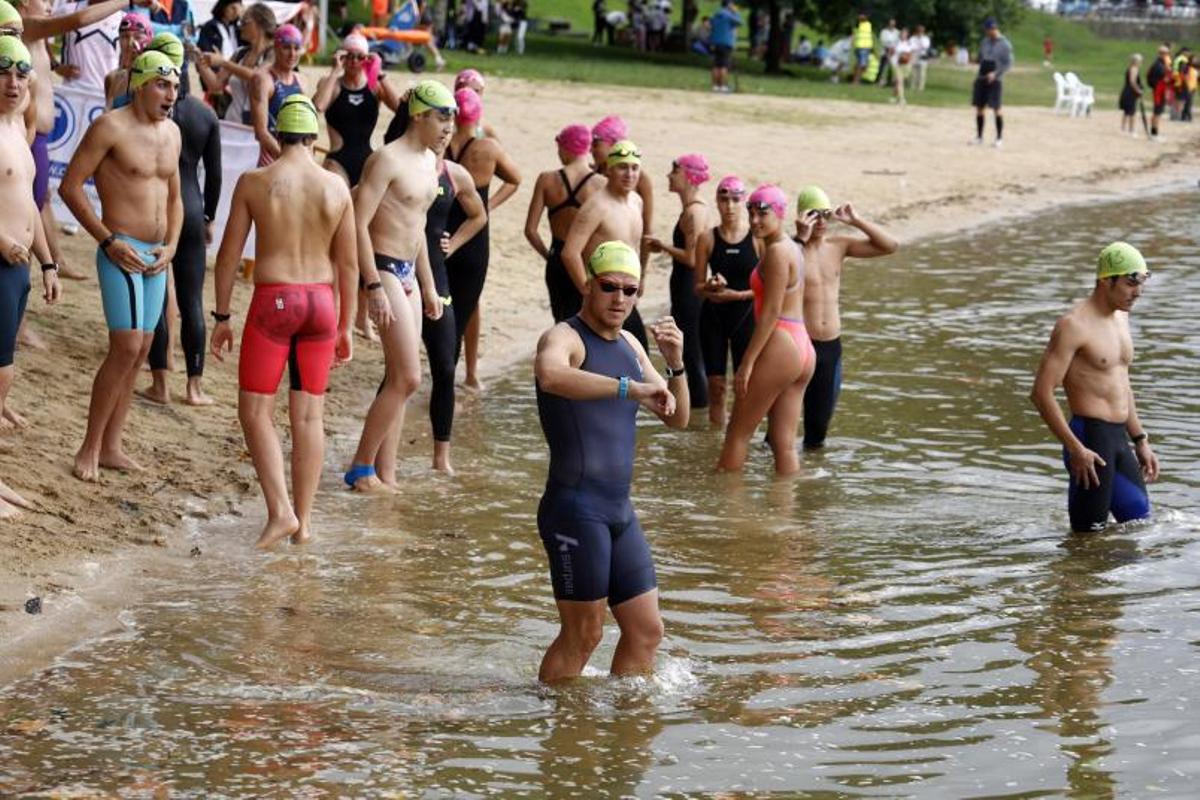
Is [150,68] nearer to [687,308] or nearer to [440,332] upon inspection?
[440,332]

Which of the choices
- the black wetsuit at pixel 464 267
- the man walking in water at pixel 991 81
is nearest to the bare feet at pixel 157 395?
the black wetsuit at pixel 464 267

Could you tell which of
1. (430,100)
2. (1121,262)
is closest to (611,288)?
(430,100)

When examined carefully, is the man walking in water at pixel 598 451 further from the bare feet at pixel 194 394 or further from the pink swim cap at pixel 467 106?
the pink swim cap at pixel 467 106

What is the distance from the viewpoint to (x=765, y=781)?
22.1ft

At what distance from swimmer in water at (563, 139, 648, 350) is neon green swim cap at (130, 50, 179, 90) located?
2.94 m

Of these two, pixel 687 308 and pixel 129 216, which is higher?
pixel 129 216

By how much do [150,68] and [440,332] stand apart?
2330 mm

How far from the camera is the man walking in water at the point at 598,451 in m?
7.20

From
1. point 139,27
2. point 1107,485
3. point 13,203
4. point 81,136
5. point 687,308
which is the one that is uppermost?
point 139,27

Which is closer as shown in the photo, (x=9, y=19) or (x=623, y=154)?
(x=9, y=19)

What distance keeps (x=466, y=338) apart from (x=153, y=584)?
5039 mm

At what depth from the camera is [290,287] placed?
918 centimetres

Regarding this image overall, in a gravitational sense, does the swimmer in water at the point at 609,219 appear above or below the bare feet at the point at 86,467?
above

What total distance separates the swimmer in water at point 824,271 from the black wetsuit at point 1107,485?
1.99 metres
